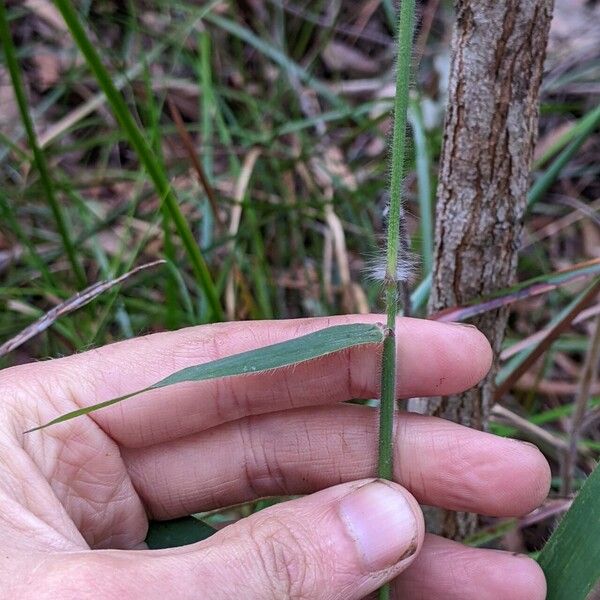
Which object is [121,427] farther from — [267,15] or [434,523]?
[267,15]

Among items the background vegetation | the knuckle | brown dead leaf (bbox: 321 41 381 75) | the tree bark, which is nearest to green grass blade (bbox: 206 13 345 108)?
the background vegetation

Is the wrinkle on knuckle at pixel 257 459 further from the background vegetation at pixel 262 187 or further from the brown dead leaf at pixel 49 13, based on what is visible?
the brown dead leaf at pixel 49 13

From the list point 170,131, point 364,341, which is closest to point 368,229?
point 170,131

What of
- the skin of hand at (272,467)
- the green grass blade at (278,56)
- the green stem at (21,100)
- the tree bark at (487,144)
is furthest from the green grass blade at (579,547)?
the green grass blade at (278,56)

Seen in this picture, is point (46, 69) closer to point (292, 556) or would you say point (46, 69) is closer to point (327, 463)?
point (327, 463)

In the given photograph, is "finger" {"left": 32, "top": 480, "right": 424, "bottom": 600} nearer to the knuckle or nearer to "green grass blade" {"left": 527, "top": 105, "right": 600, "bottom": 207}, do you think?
the knuckle

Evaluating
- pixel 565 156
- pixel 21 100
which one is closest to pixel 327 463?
pixel 565 156
